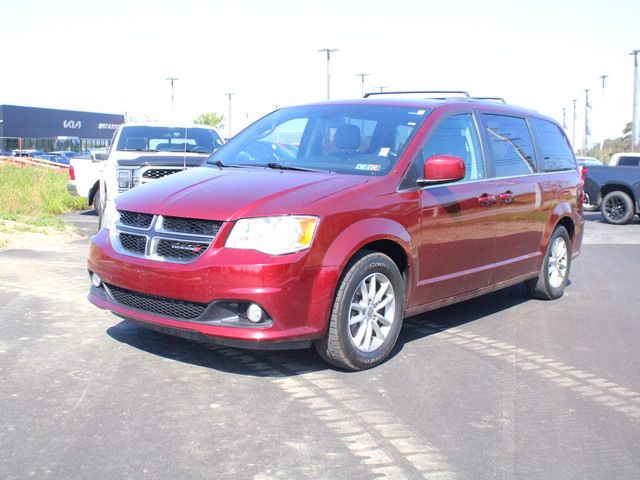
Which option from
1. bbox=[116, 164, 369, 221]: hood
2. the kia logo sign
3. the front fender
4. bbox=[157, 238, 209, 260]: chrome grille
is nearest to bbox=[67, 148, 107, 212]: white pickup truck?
bbox=[116, 164, 369, 221]: hood

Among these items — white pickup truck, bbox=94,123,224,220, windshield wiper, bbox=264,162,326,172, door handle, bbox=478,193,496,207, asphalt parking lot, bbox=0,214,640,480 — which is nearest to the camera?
asphalt parking lot, bbox=0,214,640,480

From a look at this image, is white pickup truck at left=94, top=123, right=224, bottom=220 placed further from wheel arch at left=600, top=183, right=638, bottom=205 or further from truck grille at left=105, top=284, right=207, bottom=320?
wheel arch at left=600, top=183, right=638, bottom=205

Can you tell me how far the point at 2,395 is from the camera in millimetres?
4465

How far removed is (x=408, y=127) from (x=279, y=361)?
1955 millimetres

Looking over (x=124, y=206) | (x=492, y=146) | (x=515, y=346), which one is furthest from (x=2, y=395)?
(x=492, y=146)

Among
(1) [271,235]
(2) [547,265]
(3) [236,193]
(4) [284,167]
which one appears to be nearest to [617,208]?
(2) [547,265]

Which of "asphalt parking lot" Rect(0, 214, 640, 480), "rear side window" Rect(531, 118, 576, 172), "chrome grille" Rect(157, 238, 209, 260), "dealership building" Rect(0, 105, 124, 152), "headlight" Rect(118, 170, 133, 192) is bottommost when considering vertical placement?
"asphalt parking lot" Rect(0, 214, 640, 480)

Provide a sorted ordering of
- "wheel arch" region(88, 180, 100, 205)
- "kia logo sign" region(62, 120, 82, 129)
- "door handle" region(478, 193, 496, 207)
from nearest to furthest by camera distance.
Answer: "door handle" region(478, 193, 496, 207) < "wheel arch" region(88, 180, 100, 205) < "kia logo sign" region(62, 120, 82, 129)

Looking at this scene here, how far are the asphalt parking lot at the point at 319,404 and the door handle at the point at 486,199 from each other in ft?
3.43

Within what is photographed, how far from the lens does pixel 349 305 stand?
194 inches

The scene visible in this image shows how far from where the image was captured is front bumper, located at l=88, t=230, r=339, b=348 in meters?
4.56

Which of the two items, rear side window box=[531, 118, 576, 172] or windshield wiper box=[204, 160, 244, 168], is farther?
rear side window box=[531, 118, 576, 172]

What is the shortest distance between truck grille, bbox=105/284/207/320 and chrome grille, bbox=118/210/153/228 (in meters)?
0.43

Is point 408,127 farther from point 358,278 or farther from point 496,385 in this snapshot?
point 496,385
